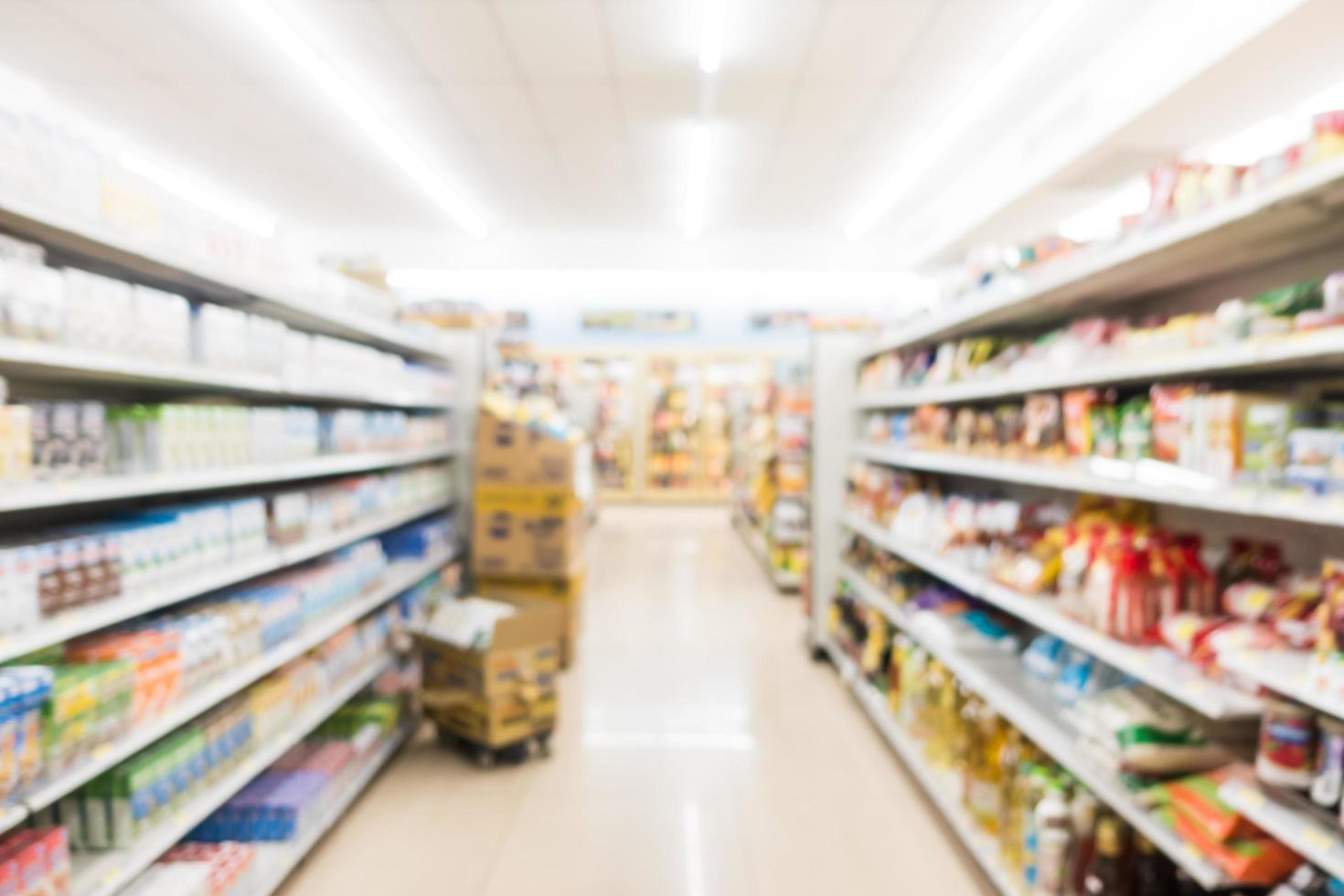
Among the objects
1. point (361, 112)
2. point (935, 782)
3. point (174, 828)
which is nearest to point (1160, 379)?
point (935, 782)

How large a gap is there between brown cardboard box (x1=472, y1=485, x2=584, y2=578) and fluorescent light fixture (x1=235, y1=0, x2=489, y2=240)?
9.16 ft

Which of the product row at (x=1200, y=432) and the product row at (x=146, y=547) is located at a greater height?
the product row at (x=1200, y=432)

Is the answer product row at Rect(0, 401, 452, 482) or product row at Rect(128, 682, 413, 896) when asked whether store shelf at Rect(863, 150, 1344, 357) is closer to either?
product row at Rect(0, 401, 452, 482)

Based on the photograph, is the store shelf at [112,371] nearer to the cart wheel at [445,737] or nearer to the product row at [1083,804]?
the cart wheel at [445,737]

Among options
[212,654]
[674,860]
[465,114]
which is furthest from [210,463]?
[465,114]

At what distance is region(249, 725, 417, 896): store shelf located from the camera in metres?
2.54

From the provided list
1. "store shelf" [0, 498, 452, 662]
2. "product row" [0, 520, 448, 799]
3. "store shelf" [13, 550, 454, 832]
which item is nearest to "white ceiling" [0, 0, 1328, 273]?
"store shelf" [0, 498, 452, 662]

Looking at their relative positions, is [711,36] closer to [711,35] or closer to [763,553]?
[711,35]

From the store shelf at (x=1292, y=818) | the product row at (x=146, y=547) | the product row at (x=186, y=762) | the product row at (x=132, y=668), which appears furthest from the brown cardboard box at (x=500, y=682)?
the store shelf at (x=1292, y=818)

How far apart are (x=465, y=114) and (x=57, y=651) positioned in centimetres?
487

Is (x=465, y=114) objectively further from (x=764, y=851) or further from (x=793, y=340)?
(x=793, y=340)

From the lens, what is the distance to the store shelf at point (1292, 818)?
1.45 metres

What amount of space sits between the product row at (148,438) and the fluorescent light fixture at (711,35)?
110 inches

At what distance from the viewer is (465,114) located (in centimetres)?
594
